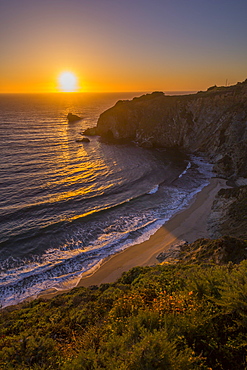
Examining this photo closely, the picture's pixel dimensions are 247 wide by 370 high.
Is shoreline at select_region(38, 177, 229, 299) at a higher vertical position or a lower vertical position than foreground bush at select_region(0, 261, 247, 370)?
lower

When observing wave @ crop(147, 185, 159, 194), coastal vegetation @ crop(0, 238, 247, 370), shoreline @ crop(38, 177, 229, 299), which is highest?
coastal vegetation @ crop(0, 238, 247, 370)

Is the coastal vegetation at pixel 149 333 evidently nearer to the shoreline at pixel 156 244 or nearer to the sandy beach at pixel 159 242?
the shoreline at pixel 156 244

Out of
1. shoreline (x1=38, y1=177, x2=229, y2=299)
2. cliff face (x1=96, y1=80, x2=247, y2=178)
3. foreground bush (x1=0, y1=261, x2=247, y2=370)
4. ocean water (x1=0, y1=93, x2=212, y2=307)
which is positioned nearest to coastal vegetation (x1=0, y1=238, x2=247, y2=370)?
foreground bush (x1=0, y1=261, x2=247, y2=370)

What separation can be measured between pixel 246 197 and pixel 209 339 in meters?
22.4

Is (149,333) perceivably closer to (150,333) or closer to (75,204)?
(150,333)

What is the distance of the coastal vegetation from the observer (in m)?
5.38

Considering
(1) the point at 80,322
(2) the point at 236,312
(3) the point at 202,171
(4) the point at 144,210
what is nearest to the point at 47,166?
(4) the point at 144,210

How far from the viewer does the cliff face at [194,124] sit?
4647cm

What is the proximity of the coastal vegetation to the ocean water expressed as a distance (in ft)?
33.3

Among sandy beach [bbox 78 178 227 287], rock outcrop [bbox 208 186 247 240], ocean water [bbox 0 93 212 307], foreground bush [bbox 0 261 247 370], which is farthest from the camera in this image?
rock outcrop [bbox 208 186 247 240]

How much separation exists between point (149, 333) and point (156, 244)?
60.1 feet

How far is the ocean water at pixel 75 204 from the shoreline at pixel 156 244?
941 millimetres

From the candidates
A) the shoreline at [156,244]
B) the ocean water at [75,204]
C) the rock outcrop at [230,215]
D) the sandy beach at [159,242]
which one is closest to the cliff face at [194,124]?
the ocean water at [75,204]

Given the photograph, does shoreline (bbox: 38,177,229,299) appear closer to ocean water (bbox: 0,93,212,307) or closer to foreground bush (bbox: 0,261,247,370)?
ocean water (bbox: 0,93,212,307)
